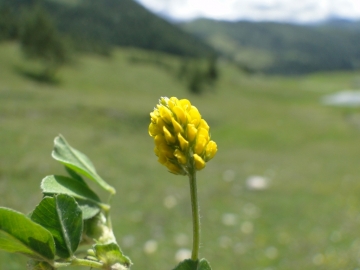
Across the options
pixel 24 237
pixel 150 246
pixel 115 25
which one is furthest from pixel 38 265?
pixel 115 25

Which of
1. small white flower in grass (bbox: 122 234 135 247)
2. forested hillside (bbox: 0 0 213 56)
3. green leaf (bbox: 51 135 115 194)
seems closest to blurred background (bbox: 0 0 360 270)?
small white flower in grass (bbox: 122 234 135 247)

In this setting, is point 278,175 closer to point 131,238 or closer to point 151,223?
point 151,223

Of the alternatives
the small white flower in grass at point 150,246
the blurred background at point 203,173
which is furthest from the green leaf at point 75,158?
the small white flower in grass at point 150,246

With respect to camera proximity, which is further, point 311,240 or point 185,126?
point 311,240

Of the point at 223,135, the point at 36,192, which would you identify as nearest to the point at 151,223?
the point at 36,192

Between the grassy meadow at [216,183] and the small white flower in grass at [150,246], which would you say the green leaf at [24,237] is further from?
the small white flower in grass at [150,246]
